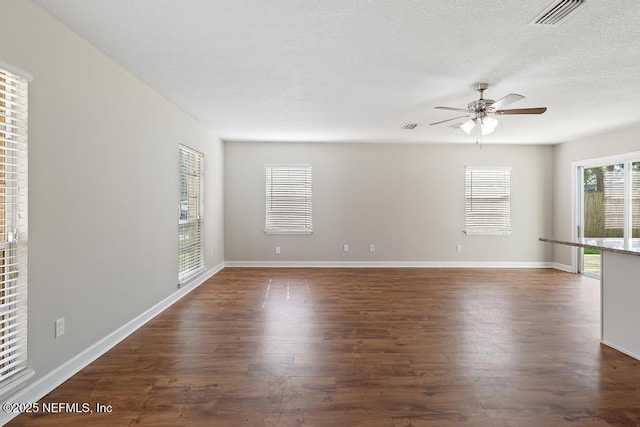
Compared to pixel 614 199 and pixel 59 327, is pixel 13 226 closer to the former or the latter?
pixel 59 327

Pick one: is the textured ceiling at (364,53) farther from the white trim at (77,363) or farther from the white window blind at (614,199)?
the white trim at (77,363)

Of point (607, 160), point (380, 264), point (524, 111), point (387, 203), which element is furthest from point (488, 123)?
point (380, 264)

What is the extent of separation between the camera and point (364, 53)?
2836 mm

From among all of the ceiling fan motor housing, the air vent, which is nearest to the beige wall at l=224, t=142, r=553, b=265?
the ceiling fan motor housing

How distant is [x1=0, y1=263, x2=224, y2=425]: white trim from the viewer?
82.2 inches

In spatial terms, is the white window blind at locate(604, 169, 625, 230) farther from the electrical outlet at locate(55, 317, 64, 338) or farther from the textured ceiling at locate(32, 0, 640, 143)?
the electrical outlet at locate(55, 317, 64, 338)

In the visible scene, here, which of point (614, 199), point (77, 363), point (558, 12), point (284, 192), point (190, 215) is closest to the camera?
point (558, 12)

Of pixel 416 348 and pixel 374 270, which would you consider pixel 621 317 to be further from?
pixel 374 270

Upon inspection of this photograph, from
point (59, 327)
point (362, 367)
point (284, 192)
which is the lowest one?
point (362, 367)

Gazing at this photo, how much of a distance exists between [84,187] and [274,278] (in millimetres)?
3637

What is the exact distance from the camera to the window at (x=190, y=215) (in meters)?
4.75

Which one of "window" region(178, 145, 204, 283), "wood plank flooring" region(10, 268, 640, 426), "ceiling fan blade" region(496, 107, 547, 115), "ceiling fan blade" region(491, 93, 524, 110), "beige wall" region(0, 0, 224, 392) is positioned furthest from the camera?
"window" region(178, 145, 204, 283)

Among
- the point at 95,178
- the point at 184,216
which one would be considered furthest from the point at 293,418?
the point at 184,216

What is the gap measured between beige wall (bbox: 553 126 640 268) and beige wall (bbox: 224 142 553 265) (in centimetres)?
17
